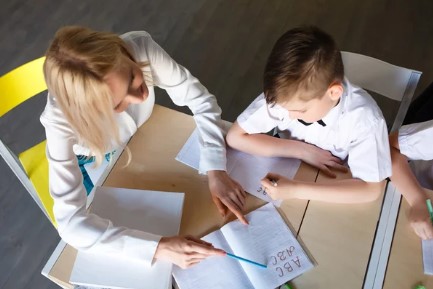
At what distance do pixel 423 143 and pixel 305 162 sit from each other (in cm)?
33

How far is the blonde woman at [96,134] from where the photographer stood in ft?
3.19

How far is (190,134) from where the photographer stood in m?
1.28

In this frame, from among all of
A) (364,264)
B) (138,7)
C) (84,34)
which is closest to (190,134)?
(84,34)

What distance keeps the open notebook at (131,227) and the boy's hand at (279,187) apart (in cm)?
23

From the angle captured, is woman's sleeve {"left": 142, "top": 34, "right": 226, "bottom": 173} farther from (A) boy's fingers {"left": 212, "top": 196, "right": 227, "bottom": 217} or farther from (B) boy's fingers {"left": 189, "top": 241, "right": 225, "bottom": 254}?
(B) boy's fingers {"left": 189, "top": 241, "right": 225, "bottom": 254}

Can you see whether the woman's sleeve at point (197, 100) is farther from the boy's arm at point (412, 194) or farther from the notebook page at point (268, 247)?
the boy's arm at point (412, 194)

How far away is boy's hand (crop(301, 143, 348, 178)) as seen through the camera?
119 centimetres

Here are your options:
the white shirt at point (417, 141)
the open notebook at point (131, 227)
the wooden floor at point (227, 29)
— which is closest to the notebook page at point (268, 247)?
the open notebook at point (131, 227)

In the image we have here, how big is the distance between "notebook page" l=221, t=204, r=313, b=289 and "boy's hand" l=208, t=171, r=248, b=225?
34 millimetres

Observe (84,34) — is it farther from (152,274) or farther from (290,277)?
(290,277)

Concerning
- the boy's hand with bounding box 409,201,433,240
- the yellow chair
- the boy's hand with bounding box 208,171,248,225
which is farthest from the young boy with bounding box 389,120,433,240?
the yellow chair

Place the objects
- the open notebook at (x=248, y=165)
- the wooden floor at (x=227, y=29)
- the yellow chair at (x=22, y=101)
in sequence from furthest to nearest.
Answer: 1. the wooden floor at (x=227, y=29)
2. the yellow chair at (x=22, y=101)
3. the open notebook at (x=248, y=165)

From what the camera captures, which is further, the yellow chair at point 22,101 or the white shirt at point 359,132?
the yellow chair at point 22,101

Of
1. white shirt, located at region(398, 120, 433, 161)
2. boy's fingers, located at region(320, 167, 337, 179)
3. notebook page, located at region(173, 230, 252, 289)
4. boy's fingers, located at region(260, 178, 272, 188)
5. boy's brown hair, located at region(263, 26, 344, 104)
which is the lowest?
notebook page, located at region(173, 230, 252, 289)
